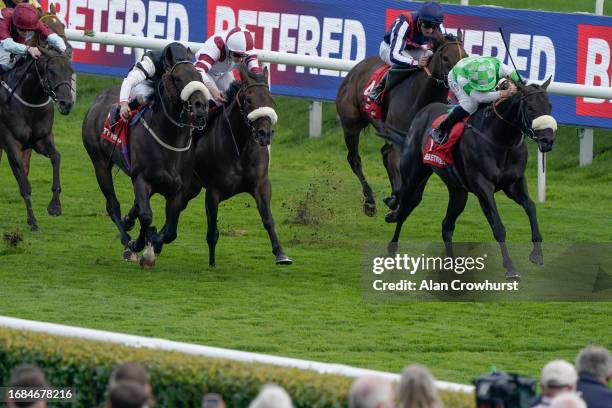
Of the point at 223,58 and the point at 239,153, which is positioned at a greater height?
the point at 223,58

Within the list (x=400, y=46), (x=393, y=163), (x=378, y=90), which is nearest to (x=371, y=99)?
(x=378, y=90)

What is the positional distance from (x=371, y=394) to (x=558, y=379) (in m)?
0.94

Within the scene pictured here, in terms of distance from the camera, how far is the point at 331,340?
9.88m

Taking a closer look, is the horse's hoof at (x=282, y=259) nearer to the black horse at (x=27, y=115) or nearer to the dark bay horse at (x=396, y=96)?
the dark bay horse at (x=396, y=96)

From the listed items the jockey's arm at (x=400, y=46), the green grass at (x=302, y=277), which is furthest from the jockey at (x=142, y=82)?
the jockey's arm at (x=400, y=46)

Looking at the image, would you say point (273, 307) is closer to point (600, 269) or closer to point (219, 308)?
point (219, 308)

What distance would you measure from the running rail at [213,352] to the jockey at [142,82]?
13.1ft

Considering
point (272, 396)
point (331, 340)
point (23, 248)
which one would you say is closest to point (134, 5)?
point (23, 248)

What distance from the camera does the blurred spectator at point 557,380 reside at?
6.30m

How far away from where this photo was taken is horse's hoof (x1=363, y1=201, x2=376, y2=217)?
14.2 meters

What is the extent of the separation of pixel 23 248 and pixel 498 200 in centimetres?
520

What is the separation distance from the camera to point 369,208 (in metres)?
14.2

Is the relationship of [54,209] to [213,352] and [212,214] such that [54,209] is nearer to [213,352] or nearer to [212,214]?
[212,214]

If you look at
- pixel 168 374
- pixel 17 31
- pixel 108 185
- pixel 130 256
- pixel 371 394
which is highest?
pixel 371 394
